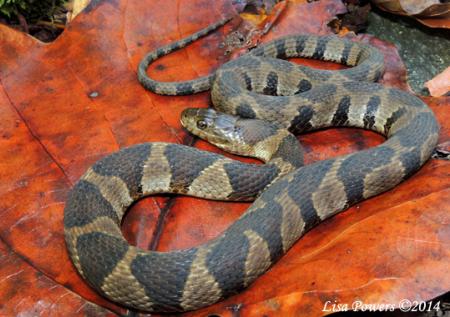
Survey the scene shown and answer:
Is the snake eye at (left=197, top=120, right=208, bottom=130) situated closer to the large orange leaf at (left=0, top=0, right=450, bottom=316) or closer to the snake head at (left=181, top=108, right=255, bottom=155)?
the snake head at (left=181, top=108, right=255, bottom=155)

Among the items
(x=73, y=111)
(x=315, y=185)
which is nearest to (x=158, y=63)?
(x=73, y=111)

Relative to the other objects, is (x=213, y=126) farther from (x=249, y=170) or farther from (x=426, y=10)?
(x=426, y=10)

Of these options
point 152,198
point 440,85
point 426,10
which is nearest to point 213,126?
point 152,198

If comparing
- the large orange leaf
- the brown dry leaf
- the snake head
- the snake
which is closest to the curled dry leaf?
the large orange leaf

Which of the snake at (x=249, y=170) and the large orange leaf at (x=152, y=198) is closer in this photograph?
the large orange leaf at (x=152, y=198)

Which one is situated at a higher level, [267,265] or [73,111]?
[73,111]

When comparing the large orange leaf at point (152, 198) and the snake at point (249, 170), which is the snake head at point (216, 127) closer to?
the snake at point (249, 170)

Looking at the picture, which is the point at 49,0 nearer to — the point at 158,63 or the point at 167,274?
the point at 158,63

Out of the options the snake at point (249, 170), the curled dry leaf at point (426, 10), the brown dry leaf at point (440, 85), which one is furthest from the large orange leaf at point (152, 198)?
the curled dry leaf at point (426, 10)
